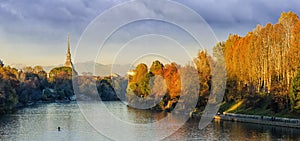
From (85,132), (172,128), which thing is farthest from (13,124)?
(172,128)

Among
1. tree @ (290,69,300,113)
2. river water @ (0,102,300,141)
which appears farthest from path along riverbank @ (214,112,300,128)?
tree @ (290,69,300,113)

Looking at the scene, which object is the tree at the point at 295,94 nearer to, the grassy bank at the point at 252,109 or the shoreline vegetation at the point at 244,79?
the shoreline vegetation at the point at 244,79

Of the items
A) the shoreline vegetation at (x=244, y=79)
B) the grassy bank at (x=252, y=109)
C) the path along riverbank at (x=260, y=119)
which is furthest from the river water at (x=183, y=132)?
the shoreline vegetation at (x=244, y=79)

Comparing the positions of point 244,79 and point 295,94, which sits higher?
point 244,79

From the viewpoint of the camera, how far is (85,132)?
47.4m

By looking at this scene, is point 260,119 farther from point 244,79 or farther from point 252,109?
point 244,79

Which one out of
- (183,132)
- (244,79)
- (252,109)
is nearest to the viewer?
(183,132)

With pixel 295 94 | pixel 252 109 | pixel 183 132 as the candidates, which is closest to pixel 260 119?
pixel 295 94

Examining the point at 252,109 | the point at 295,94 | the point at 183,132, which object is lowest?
the point at 183,132

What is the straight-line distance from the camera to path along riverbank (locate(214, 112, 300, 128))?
48.2 m

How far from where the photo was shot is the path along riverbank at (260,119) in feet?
158

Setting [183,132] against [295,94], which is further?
[295,94]

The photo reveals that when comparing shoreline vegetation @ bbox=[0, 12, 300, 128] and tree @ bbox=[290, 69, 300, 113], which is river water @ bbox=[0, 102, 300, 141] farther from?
shoreline vegetation @ bbox=[0, 12, 300, 128]

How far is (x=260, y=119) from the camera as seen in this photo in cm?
5391
